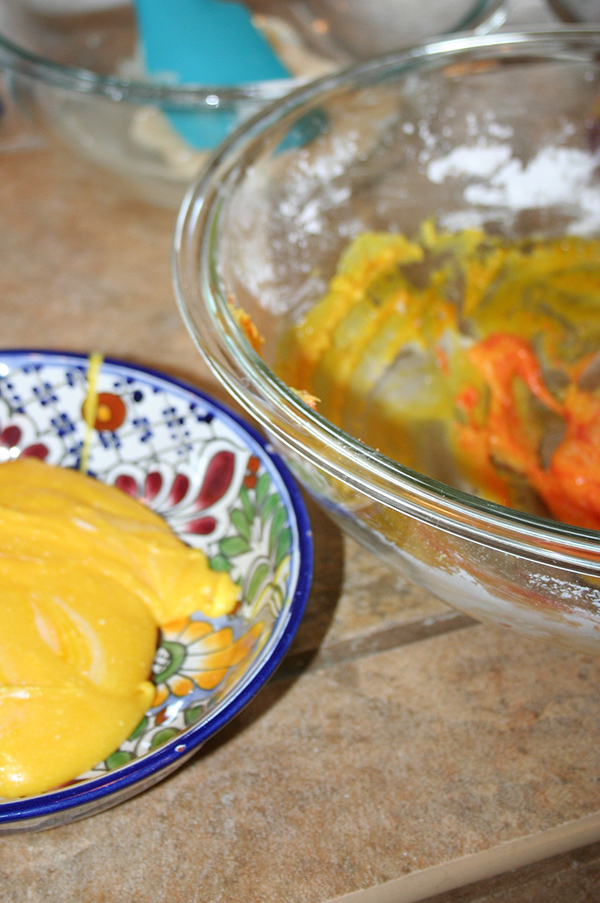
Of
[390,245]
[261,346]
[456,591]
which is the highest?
[390,245]

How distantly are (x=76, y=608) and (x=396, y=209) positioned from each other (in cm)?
44

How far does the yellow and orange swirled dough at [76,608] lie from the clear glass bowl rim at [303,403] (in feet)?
0.47

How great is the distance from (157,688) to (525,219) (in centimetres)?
52

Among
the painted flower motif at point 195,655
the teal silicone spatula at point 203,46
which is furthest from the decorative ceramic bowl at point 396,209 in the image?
the teal silicone spatula at point 203,46

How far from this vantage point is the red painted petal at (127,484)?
0.57 m

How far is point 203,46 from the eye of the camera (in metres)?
0.85

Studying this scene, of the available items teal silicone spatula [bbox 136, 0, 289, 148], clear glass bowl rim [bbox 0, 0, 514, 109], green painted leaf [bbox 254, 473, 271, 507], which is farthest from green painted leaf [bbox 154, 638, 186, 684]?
teal silicone spatula [bbox 136, 0, 289, 148]

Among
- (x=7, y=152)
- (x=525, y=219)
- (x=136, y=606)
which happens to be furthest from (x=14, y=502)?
(x=7, y=152)

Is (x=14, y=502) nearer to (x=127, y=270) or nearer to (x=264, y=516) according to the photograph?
(x=264, y=516)

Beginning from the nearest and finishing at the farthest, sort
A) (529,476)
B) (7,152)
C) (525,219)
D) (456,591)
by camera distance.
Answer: (456,591) < (529,476) < (525,219) < (7,152)

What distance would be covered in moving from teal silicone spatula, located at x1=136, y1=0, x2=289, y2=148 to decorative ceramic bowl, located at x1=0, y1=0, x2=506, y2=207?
31 mm

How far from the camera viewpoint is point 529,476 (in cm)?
59

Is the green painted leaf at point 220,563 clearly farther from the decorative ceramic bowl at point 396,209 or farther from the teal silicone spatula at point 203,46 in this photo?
the teal silicone spatula at point 203,46

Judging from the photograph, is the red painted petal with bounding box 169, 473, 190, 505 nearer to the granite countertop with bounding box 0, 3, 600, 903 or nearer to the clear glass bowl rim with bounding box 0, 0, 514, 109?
the granite countertop with bounding box 0, 3, 600, 903
